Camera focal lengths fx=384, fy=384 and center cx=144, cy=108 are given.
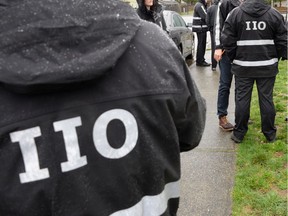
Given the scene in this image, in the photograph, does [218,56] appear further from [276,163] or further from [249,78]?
[276,163]

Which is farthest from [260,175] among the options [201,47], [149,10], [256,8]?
[201,47]

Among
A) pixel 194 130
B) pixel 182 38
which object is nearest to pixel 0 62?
pixel 194 130

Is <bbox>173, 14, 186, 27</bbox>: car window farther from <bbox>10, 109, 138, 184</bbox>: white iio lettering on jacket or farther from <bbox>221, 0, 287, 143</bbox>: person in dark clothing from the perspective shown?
<bbox>10, 109, 138, 184</bbox>: white iio lettering on jacket

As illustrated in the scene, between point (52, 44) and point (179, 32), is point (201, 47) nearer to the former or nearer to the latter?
point (179, 32)

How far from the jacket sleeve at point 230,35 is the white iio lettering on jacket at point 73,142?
10.9ft

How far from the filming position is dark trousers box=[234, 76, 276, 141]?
14.2 ft

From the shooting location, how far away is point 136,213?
1.27 metres

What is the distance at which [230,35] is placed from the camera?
167 inches

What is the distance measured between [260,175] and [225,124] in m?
1.35

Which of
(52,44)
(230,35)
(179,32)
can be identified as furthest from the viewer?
(179,32)

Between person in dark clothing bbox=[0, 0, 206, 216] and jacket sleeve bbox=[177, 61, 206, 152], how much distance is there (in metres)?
0.06

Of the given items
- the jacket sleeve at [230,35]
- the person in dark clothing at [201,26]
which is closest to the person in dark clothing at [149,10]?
the jacket sleeve at [230,35]

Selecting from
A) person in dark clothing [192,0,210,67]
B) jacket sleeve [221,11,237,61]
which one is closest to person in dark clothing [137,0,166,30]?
jacket sleeve [221,11,237,61]

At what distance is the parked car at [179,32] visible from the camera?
9.45 m
